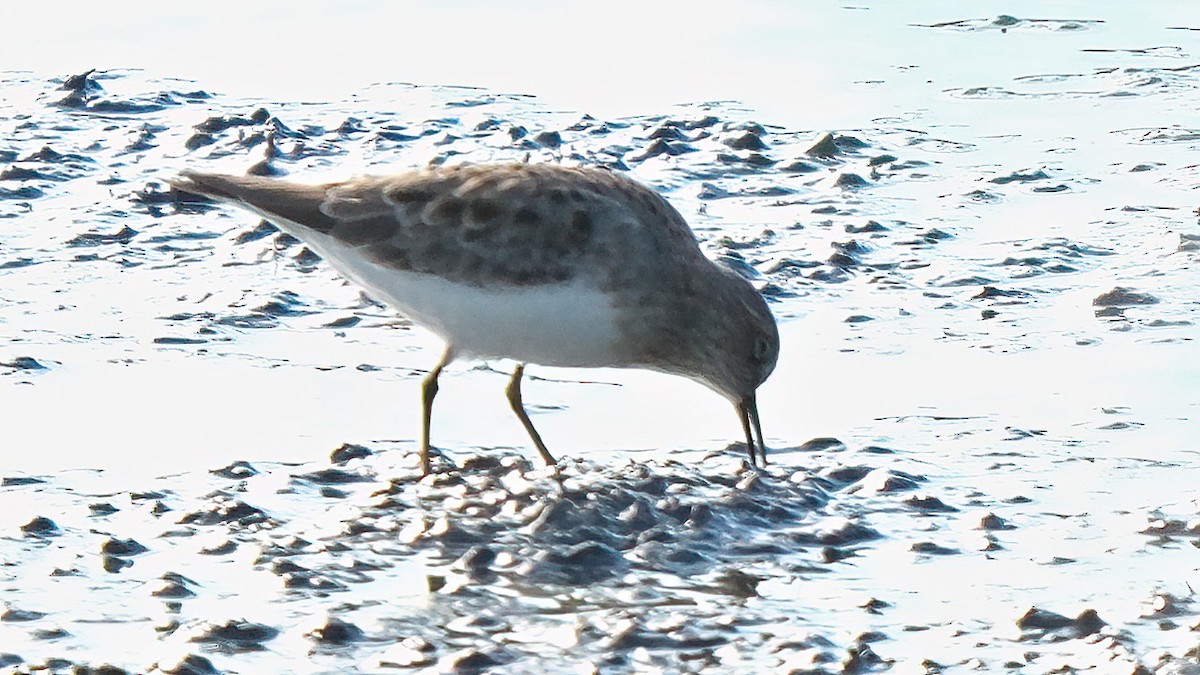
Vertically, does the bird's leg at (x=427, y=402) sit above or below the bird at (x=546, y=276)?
below

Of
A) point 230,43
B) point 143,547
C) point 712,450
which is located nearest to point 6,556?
point 143,547

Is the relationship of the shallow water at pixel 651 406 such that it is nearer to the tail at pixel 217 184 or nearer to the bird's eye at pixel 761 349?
the bird's eye at pixel 761 349

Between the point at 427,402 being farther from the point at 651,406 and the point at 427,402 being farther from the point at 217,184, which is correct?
the point at 217,184

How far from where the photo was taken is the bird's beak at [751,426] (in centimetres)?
593

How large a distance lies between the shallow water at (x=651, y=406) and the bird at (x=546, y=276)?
0.31 metres

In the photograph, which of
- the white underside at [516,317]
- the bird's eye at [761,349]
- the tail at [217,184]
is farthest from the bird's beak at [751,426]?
the tail at [217,184]

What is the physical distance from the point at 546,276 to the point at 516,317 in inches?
6.1

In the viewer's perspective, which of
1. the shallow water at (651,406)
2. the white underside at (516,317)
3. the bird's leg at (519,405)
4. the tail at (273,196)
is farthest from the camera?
the tail at (273,196)

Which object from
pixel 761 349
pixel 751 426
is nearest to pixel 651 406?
pixel 751 426

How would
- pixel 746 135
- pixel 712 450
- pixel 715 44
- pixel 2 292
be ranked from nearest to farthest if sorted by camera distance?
pixel 712 450
pixel 2 292
pixel 746 135
pixel 715 44

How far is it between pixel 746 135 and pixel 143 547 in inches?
174

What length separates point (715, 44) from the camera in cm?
1073

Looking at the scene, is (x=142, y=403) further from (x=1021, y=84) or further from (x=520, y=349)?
(x=1021, y=84)

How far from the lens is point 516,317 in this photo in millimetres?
5934
